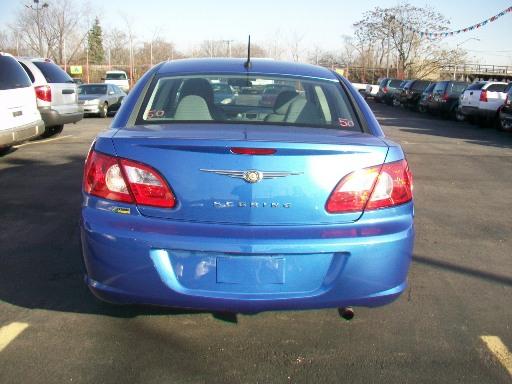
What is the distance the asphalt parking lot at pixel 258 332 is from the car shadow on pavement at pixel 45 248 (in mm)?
15

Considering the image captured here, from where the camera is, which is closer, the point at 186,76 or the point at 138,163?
the point at 138,163

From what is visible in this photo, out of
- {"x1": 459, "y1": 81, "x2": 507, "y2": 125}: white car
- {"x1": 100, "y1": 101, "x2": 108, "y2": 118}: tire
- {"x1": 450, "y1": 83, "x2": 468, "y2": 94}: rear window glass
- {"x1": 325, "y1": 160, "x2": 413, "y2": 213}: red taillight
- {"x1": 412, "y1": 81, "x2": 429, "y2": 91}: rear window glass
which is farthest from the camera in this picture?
{"x1": 412, "y1": 81, "x2": 429, "y2": 91}: rear window glass

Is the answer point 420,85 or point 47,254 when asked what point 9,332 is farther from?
point 420,85

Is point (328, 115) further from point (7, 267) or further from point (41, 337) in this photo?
point (7, 267)

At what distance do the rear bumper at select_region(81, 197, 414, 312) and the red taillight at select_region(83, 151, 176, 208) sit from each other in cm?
6

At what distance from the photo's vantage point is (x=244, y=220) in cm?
259

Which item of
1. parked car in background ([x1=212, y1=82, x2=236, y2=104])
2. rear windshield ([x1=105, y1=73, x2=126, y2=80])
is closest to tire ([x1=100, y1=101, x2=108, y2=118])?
rear windshield ([x1=105, y1=73, x2=126, y2=80])

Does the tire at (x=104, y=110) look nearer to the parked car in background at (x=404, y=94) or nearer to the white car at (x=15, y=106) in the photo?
the white car at (x=15, y=106)

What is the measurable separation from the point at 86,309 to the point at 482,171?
7.59m

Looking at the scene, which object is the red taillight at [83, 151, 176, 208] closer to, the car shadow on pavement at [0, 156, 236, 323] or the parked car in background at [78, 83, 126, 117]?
the car shadow on pavement at [0, 156, 236, 323]

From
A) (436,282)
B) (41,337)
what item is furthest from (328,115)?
(41,337)

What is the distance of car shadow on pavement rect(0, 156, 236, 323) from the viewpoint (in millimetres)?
3447

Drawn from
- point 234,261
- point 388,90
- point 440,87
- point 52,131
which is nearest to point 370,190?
point 234,261

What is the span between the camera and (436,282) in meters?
3.96
